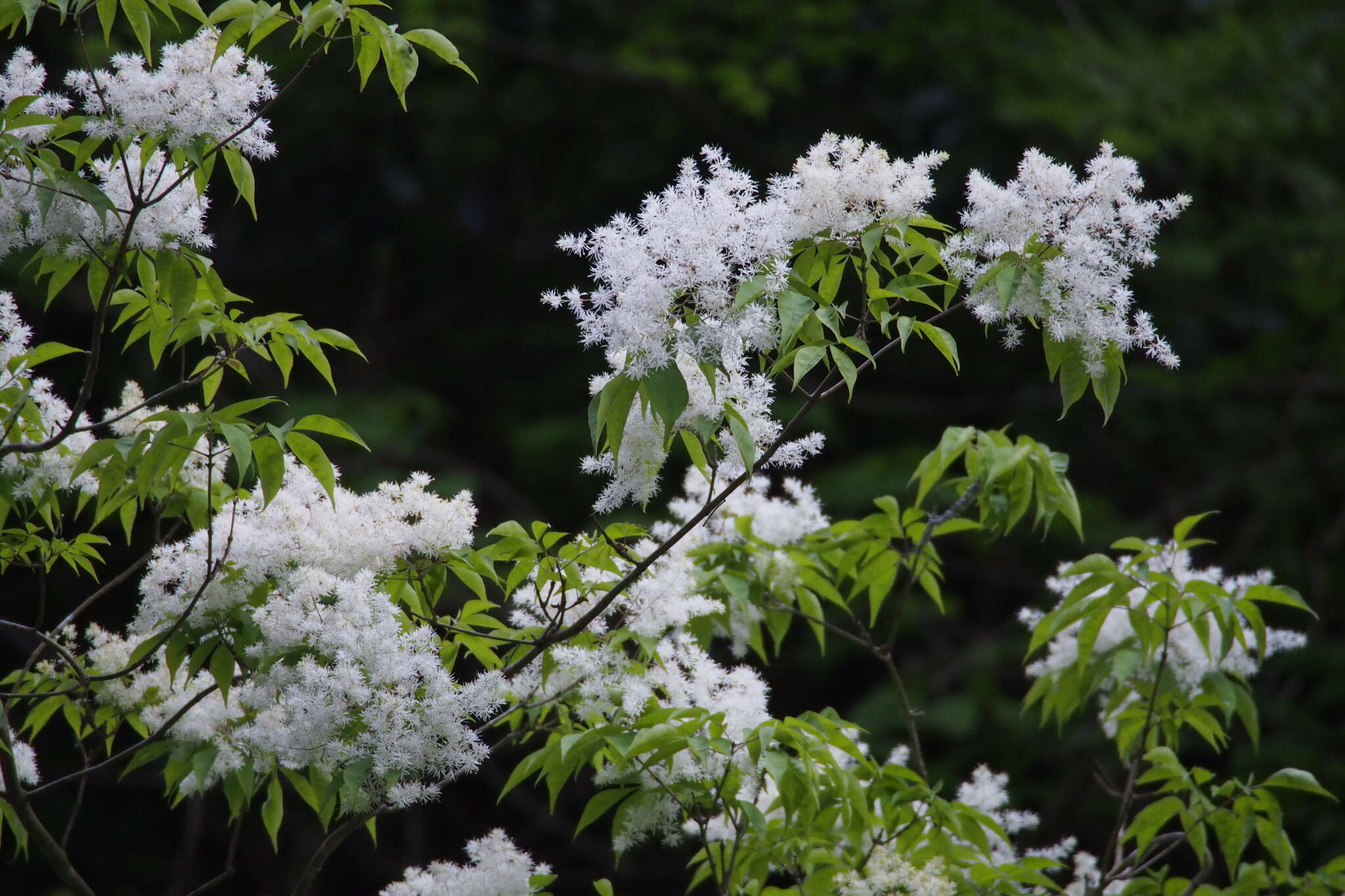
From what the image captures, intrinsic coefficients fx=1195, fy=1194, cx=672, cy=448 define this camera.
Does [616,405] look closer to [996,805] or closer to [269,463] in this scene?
[269,463]

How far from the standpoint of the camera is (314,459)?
88.4 inches

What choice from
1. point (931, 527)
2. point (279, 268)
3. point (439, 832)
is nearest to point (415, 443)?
point (279, 268)

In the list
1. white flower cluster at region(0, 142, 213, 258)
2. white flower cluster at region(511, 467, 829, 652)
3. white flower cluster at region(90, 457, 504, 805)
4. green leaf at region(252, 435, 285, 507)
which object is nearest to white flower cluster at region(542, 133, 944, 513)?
white flower cluster at region(511, 467, 829, 652)

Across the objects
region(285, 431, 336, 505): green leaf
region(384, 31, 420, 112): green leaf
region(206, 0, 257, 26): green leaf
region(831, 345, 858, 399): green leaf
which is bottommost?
region(285, 431, 336, 505): green leaf

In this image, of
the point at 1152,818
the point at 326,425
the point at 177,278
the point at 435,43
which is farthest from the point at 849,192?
the point at 1152,818

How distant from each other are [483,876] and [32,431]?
1333 mm

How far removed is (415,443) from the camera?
7.67m

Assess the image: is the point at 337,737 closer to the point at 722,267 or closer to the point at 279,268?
the point at 722,267

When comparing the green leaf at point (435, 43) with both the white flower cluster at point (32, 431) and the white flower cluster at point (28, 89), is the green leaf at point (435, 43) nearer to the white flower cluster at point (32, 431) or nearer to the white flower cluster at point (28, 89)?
the white flower cluster at point (28, 89)

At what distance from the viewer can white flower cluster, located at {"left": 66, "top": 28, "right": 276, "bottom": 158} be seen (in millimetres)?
2109

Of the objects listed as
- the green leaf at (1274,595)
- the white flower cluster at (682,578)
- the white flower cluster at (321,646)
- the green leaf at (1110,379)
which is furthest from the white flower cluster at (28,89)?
Result: the green leaf at (1274,595)

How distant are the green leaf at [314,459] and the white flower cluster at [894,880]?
54.9 inches

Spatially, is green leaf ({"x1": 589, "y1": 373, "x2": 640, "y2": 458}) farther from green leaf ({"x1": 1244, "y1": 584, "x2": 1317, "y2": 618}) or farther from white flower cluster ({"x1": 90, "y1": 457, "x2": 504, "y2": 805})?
green leaf ({"x1": 1244, "y1": 584, "x2": 1317, "y2": 618})

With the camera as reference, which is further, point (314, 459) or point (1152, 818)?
point (1152, 818)
